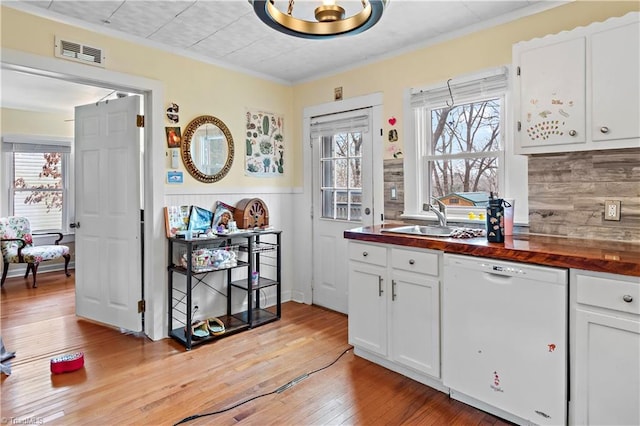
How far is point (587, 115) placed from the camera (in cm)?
205

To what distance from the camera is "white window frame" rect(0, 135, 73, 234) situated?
542cm

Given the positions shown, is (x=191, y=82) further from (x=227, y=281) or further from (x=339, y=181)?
(x=227, y=281)

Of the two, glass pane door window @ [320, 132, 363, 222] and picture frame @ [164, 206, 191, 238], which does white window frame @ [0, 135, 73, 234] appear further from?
glass pane door window @ [320, 132, 363, 222]

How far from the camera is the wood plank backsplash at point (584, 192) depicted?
2.16 m

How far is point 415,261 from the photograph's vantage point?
2393mm

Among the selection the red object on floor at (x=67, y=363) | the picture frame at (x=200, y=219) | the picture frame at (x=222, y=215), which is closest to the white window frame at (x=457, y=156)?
the picture frame at (x=222, y=215)

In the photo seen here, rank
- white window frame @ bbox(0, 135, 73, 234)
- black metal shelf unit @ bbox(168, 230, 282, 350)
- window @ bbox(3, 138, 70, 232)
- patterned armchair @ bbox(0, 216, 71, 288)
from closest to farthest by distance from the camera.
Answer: black metal shelf unit @ bbox(168, 230, 282, 350) < patterned armchair @ bbox(0, 216, 71, 288) < white window frame @ bbox(0, 135, 73, 234) < window @ bbox(3, 138, 70, 232)

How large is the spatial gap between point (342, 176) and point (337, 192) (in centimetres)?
18

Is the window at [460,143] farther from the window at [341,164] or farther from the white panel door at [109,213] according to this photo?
the white panel door at [109,213]

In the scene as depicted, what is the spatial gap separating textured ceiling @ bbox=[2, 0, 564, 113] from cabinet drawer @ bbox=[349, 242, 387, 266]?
1623 millimetres

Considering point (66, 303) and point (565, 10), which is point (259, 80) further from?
point (66, 303)

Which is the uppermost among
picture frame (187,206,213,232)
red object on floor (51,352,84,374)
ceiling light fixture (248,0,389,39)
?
ceiling light fixture (248,0,389,39)

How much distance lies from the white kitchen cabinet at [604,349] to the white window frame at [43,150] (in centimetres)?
672

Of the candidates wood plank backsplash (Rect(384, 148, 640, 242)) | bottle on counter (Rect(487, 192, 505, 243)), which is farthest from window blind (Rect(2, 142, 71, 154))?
wood plank backsplash (Rect(384, 148, 640, 242))
